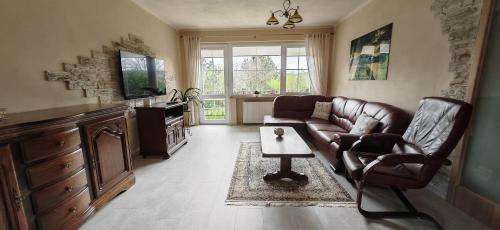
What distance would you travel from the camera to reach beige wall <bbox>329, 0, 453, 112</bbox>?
82.2 inches

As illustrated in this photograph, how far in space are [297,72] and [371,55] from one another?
2.06 m

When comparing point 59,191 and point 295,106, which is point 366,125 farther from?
point 59,191

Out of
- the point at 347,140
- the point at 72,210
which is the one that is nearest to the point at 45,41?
the point at 72,210

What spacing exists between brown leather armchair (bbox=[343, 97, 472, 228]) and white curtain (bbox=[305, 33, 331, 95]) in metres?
2.97

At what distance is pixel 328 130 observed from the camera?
3.18m

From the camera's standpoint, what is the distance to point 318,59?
4.86m

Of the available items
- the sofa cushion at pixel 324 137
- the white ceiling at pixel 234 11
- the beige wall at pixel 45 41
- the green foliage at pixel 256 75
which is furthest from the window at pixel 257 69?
the beige wall at pixel 45 41

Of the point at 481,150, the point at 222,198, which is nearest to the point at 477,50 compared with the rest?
the point at 481,150

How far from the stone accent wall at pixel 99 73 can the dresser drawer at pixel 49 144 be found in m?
0.82

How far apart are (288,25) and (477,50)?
179 centimetres

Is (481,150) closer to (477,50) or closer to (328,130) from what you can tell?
(477,50)

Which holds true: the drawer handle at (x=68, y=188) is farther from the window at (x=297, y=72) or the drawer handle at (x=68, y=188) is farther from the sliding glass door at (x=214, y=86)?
the window at (x=297, y=72)

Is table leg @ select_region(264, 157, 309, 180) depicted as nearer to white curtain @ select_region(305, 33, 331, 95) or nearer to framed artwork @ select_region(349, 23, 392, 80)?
framed artwork @ select_region(349, 23, 392, 80)

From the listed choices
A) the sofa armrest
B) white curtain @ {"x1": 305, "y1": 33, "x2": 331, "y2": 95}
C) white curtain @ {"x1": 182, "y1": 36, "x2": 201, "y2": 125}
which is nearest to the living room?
the sofa armrest
